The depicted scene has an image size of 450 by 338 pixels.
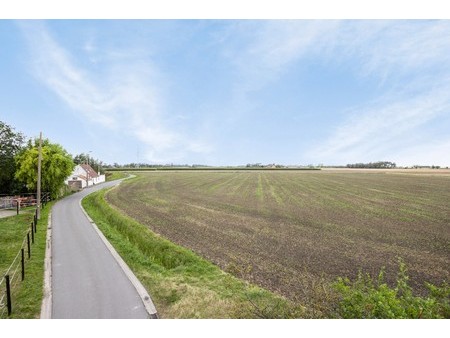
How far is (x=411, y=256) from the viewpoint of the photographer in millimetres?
13820

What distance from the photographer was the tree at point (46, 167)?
33.1 m

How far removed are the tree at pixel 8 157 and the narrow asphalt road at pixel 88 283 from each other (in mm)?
25705

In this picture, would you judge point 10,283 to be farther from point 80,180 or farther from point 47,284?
point 80,180

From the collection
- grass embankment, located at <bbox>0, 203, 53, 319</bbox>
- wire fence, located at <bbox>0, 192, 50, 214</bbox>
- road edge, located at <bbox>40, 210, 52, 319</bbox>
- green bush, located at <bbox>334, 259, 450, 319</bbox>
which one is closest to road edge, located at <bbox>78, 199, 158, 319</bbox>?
road edge, located at <bbox>40, 210, 52, 319</bbox>

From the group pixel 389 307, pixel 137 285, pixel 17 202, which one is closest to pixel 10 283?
pixel 137 285

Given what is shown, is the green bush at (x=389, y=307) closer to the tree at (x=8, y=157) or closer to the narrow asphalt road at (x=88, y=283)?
the narrow asphalt road at (x=88, y=283)

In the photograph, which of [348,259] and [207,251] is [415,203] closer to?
[348,259]

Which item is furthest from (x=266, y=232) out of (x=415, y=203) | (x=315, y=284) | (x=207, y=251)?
(x=415, y=203)

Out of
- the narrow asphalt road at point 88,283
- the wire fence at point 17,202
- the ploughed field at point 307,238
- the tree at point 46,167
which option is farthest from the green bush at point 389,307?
the tree at point 46,167

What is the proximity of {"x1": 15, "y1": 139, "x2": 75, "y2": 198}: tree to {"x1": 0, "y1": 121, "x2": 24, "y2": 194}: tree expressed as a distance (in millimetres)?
1373

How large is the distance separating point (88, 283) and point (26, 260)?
515 cm

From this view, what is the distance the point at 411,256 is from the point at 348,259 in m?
3.40

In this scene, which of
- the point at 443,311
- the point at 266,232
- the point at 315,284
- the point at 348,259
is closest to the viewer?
the point at 443,311

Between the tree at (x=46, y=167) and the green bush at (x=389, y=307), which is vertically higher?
the tree at (x=46, y=167)
